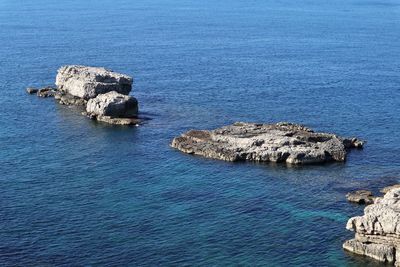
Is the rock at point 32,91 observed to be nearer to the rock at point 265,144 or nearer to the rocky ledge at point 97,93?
the rocky ledge at point 97,93

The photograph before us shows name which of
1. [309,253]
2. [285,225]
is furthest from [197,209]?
[309,253]

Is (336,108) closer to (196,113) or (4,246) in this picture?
(196,113)

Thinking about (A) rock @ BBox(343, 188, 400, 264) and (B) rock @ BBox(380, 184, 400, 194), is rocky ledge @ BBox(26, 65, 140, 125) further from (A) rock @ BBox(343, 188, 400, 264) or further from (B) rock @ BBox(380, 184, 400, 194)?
(A) rock @ BBox(343, 188, 400, 264)

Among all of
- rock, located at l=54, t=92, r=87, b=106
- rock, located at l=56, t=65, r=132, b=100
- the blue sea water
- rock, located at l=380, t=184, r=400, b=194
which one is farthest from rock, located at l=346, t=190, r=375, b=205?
rock, located at l=54, t=92, r=87, b=106

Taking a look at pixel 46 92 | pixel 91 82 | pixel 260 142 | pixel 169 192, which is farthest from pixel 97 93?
pixel 169 192

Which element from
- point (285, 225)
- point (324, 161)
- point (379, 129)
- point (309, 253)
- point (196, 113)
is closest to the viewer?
point (309, 253)

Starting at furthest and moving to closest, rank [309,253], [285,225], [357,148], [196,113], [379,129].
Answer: [196,113] → [379,129] → [357,148] → [285,225] → [309,253]
